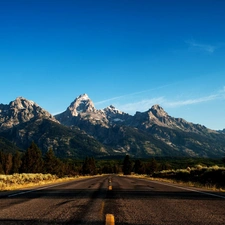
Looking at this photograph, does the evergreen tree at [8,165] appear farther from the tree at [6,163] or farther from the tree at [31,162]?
the tree at [31,162]

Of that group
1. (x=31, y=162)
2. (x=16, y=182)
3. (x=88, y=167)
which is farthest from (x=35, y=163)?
(x=16, y=182)

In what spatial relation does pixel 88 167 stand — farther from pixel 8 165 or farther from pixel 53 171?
pixel 8 165

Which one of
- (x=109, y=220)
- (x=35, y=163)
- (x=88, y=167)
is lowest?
(x=88, y=167)

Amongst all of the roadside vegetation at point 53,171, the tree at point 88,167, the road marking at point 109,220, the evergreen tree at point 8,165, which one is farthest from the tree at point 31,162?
the road marking at point 109,220

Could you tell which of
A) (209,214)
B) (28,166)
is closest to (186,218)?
(209,214)

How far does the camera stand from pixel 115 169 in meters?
191

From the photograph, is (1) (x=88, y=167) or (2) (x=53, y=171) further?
(1) (x=88, y=167)

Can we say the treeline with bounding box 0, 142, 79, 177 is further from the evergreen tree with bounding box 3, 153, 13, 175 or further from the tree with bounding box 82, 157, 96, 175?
the tree with bounding box 82, 157, 96, 175

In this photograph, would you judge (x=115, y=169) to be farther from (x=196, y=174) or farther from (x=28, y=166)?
(x=196, y=174)

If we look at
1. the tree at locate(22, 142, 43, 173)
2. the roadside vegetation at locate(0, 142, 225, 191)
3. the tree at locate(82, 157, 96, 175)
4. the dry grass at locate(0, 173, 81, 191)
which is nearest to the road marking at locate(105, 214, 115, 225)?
the dry grass at locate(0, 173, 81, 191)

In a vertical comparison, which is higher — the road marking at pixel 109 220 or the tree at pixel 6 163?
the road marking at pixel 109 220

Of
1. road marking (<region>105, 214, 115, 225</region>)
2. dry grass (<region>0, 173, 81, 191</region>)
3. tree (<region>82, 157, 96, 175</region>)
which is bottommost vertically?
tree (<region>82, 157, 96, 175</region>)

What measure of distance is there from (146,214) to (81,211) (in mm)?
2133

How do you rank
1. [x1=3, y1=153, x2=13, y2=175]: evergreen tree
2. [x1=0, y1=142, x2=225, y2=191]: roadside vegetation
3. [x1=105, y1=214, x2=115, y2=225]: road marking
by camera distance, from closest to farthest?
[x1=105, y1=214, x2=115, y2=225]: road marking
[x1=0, y1=142, x2=225, y2=191]: roadside vegetation
[x1=3, y1=153, x2=13, y2=175]: evergreen tree
